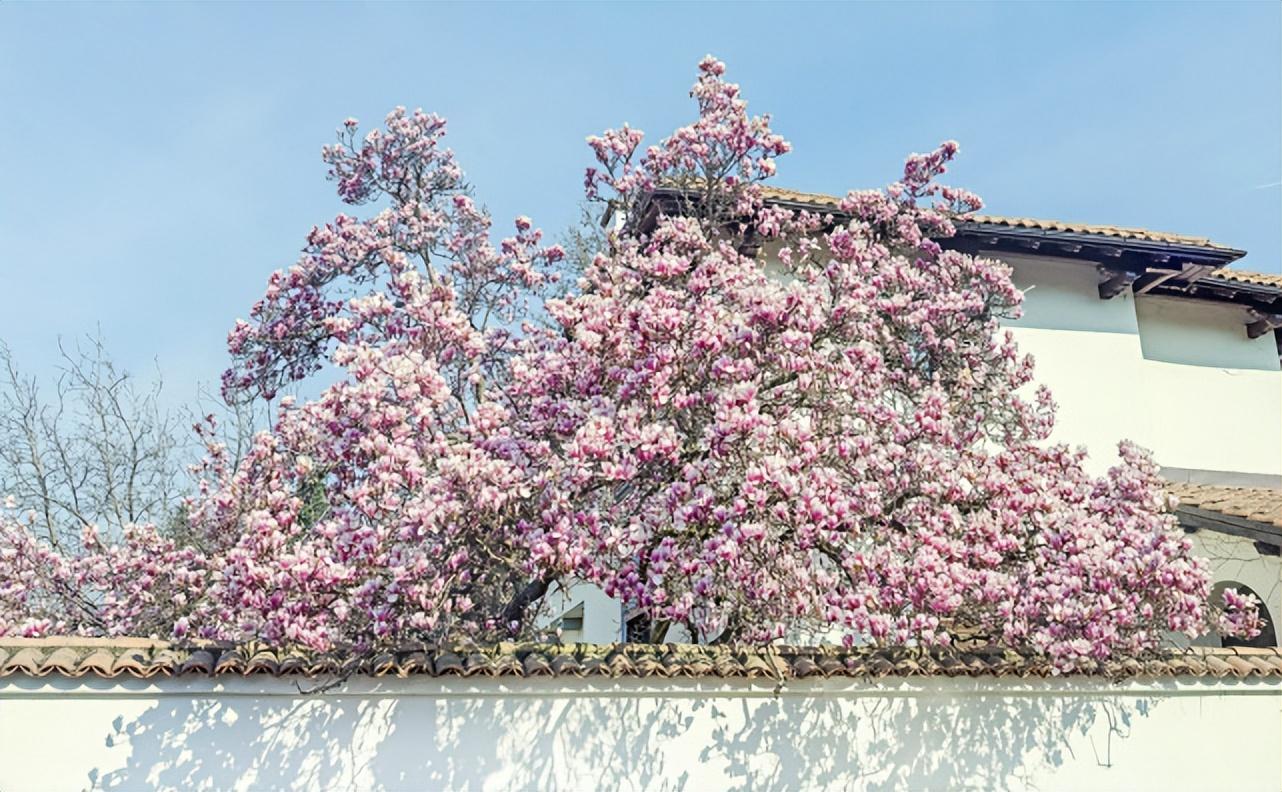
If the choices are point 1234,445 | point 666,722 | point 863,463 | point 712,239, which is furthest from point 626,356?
point 1234,445

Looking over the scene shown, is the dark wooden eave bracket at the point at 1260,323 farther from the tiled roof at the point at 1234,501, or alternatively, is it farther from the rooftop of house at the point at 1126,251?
the tiled roof at the point at 1234,501

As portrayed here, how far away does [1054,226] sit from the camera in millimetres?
12938

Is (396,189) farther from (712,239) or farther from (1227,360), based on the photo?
(1227,360)

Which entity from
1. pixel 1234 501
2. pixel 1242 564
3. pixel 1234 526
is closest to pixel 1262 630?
pixel 1242 564

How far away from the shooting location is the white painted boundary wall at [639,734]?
21.3 feet

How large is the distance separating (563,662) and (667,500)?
1341 millimetres

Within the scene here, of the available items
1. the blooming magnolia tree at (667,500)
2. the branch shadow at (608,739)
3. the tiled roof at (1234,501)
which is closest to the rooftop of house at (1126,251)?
the tiled roof at (1234,501)

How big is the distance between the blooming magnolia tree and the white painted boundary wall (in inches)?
20.8

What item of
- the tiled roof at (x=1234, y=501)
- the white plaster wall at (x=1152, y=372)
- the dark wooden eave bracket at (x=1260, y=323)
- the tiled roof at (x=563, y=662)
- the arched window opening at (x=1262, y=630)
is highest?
the dark wooden eave bracket at (x=1260, y=323)

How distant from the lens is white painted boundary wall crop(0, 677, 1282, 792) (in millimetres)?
6504

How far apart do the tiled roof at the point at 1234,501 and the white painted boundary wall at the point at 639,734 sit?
8.04 ft

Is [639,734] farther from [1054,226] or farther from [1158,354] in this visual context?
[1158,354]

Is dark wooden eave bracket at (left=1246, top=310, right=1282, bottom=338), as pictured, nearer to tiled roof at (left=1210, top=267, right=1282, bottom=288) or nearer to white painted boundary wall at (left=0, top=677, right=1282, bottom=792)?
tiled roof at (left=1210, top=267, right=1282, bottom=288)

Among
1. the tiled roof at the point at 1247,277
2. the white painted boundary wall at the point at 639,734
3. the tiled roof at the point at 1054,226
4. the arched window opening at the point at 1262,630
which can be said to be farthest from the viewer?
the tiled roof at the point at 1247,277
